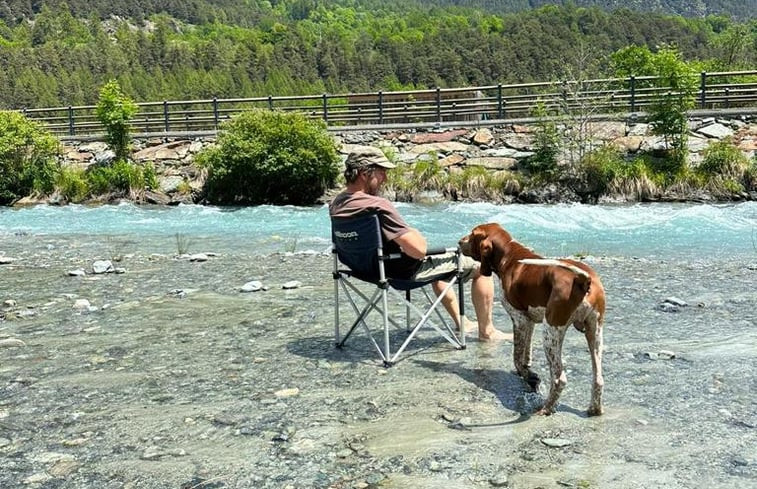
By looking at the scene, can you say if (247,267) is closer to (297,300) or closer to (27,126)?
(297,300)

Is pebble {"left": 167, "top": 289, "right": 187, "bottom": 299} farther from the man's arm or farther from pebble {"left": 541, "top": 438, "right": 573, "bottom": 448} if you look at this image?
pebble {"left": 541, "top": 438, "right": 573, "bottom": 448}

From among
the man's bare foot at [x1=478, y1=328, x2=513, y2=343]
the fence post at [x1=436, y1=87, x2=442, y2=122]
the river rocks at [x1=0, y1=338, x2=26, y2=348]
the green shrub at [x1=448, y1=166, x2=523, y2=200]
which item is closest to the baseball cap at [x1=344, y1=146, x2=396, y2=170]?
the man's bare foot at [x1=478, y1=328, x2=513, y2=343]

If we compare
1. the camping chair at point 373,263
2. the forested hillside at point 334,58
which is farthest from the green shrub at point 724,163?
the forested hillside at point 334,58

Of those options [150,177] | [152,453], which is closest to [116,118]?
[150,177]

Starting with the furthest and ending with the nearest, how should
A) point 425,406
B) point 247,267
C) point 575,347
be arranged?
point 247,267 → point 575,347 → point 425,406

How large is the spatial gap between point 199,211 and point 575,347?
1891 centimetres

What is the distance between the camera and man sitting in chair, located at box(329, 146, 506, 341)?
5.67m

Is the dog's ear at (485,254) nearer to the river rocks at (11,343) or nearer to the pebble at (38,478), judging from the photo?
the pebble at (38,478)

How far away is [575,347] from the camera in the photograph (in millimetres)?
6082

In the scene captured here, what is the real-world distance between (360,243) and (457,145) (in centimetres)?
2200

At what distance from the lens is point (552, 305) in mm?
4496

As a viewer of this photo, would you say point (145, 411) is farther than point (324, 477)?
Yes

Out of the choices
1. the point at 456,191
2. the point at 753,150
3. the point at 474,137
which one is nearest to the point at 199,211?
the point at 456,191

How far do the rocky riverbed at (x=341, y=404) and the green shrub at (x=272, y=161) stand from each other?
54.5 ft
